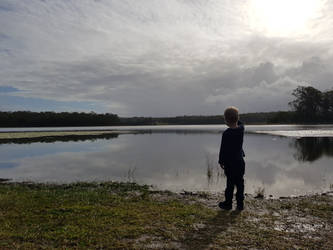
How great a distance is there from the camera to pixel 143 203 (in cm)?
783

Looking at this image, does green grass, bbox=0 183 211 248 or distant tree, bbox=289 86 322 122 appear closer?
green grass, bbox=0 183 211 248

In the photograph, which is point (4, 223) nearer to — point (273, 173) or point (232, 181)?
point (232, 181)

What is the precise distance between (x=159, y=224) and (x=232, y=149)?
8.86 feet

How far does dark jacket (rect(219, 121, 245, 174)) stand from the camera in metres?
6.71

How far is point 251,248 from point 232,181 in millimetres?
2529

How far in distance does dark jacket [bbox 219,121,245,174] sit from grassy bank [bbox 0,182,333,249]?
1.27 metres

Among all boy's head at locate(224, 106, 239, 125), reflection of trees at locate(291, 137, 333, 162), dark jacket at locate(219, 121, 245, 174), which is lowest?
→ reflection of trees at locate(291, 137, 333, 162)

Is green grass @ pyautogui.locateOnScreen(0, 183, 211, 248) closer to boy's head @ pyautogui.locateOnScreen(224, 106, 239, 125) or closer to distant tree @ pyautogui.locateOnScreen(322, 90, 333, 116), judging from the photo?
boy's head @ pyautogui.locateOnScreen(224, 106, 239, 125)

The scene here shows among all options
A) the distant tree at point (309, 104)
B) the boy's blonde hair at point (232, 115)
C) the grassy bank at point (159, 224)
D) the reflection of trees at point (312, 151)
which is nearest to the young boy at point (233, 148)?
the boy's blonde hair at point (232, 115)

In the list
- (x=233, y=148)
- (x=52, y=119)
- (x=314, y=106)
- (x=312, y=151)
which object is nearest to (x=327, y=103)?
(x=314, y=106)

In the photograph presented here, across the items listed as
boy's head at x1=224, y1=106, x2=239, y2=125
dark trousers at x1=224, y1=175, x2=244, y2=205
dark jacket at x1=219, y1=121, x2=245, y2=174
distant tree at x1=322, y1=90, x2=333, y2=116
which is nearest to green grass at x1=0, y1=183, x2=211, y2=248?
dark trousers at x1=224, y1=175, x2=244, y2=205

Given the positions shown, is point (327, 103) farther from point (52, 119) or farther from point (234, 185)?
point (234, 185)

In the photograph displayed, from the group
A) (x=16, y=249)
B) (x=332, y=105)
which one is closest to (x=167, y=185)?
(x=16, y=249)

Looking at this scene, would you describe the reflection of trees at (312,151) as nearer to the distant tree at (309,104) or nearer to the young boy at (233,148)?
the young boy at (233,148)
